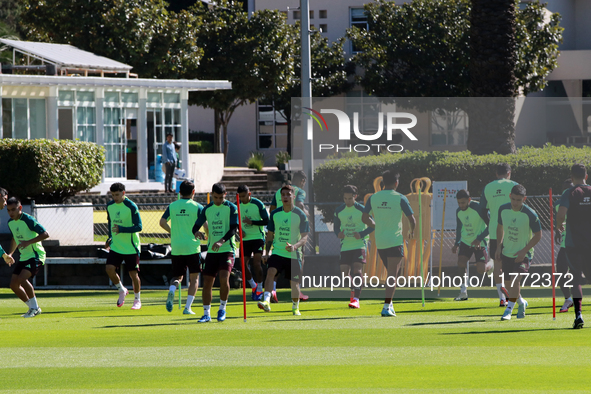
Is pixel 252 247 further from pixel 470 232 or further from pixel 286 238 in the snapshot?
pixel 470 232

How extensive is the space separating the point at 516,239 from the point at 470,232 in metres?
2.55

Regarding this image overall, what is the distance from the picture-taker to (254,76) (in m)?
38.9

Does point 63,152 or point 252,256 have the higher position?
point 63,152

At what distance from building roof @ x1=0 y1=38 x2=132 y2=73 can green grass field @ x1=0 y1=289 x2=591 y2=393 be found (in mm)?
15679

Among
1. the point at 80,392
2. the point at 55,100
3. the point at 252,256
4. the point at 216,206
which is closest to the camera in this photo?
the point at 80,392

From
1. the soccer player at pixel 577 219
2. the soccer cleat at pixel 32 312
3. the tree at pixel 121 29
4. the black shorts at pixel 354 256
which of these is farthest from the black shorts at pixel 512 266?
the tree at pixel 121 29

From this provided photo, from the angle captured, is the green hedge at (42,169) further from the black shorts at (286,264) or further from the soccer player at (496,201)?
the soccer player at (496,201)

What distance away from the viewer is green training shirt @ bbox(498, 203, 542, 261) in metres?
11.2

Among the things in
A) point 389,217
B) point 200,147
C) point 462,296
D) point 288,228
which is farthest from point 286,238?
point 200,147

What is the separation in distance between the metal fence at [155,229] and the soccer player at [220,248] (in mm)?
5243

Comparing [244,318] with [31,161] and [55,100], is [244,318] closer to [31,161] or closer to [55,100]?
[31,161]

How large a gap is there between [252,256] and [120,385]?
700 cm

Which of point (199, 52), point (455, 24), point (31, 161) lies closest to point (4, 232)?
point (31, 161)

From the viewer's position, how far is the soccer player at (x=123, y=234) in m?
13.4
